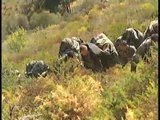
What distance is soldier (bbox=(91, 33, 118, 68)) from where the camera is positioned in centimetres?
2078

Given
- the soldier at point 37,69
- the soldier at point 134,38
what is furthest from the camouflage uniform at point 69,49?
the soldier at point 134,38

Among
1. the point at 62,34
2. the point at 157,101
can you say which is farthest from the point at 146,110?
the point at 62,34

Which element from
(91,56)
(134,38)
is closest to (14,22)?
(91,56)

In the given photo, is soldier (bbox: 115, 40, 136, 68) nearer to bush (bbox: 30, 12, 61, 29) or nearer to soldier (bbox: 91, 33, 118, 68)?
soldier (bbox: 91, 33, 118, 68)

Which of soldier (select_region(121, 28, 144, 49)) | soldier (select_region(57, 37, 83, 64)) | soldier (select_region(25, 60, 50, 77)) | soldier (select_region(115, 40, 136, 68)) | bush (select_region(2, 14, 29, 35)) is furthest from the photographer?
bush (select_region(2, 14, 29, 35))

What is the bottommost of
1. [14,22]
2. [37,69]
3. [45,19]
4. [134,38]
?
[14,22]

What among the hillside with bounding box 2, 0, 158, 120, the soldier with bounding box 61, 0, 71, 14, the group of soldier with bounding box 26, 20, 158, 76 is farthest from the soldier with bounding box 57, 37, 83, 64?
the soldier with bounding box 61, 0, 71, 14

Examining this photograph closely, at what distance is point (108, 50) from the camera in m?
21.3

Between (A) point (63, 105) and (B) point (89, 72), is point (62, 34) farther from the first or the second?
(A) point (63, 105)

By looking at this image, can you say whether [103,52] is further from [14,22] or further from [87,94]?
[14,22]

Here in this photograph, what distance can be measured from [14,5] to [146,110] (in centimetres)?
6852

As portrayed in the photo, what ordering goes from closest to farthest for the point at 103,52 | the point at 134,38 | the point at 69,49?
the point at 134,38, the point at 103,52, the point at 69,49

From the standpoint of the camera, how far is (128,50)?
67.6 feet

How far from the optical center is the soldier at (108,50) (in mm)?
20781
